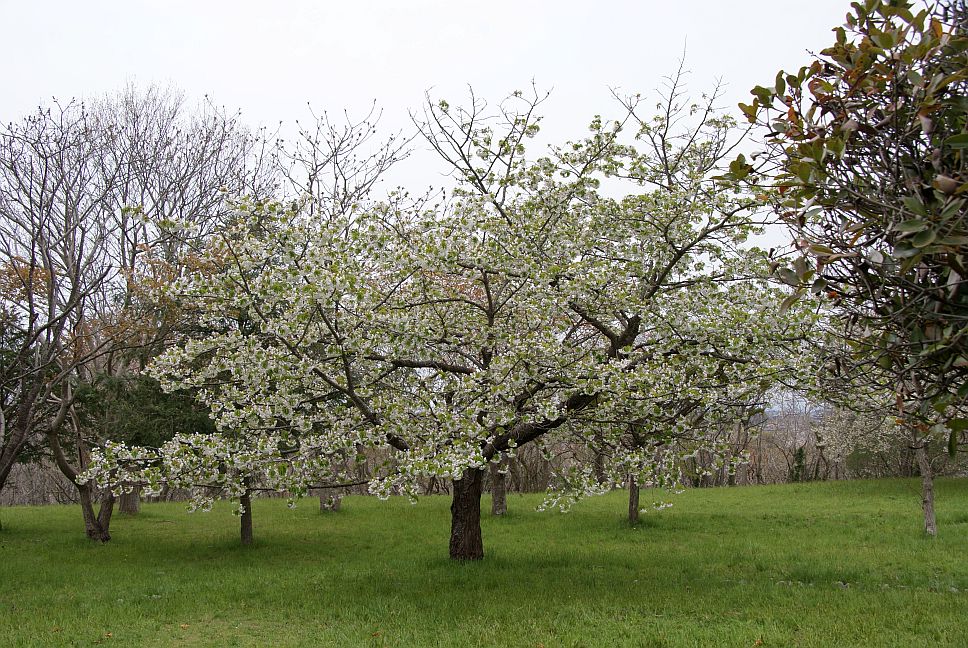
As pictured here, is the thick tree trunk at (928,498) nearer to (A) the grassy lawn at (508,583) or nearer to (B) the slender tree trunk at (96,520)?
(A) the grassy lawn at (508,583)

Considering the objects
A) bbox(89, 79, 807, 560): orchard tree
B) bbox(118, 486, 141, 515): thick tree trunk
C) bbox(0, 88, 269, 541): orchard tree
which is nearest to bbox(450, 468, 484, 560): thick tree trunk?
bbox(89, 79, 807, 560): orchard tree

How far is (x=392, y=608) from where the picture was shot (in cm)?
793

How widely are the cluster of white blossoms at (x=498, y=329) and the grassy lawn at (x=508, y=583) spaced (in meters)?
1.47

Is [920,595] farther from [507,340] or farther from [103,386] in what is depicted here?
[103,386]

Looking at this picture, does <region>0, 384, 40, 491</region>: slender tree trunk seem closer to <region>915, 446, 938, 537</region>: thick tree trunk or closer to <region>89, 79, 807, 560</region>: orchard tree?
<region>89, 79, 807, 560</region>: orchard tree

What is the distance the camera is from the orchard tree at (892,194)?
2.49m

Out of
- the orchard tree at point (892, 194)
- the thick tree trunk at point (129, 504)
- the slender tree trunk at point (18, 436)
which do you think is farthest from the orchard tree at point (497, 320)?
the thick tree trunk at point (129, 504)

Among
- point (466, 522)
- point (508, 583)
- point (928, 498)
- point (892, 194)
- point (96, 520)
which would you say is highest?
point (892, 194)

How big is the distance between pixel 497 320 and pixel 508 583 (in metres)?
3.53

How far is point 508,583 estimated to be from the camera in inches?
351

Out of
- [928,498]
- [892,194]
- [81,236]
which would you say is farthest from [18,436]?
[928,498]

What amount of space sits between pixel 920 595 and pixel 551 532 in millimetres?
7497

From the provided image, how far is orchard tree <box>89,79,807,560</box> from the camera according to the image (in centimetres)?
756

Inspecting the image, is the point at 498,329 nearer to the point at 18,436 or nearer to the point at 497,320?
the point at 497,320
